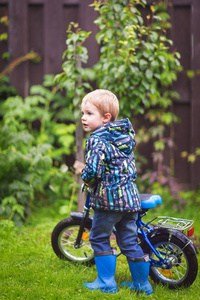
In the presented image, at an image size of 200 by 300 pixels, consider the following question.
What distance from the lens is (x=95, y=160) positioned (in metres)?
2.28

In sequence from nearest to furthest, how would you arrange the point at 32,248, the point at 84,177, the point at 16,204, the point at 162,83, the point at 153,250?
the point at 84,177 → the point at 153,250 → the point at 32,248 → the point at 16,204 → the point at 162,83

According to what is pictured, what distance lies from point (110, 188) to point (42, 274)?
896mm

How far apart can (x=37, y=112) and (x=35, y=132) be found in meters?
0.30

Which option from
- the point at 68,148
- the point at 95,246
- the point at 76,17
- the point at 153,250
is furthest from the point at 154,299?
the point at 76,17

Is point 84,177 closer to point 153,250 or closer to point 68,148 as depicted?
point 153,250

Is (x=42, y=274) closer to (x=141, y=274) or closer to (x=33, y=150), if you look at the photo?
(x=141, y=274)

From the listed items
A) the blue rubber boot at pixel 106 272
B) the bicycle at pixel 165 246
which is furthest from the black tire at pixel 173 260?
the blue rubber boot at pixel 106 272

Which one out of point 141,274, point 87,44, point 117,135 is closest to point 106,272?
point 141,274

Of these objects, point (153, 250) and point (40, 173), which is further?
point (40, 173)

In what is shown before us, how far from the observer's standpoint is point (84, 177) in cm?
232

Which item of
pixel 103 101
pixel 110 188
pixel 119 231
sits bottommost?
pixel 119 231

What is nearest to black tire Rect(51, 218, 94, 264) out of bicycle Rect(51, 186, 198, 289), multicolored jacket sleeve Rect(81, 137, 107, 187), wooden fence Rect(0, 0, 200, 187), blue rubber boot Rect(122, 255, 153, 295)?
bicycle Rect(51, 186, 198, 289)

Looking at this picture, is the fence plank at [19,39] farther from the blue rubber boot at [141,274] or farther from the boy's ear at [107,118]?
the blue rubber boot at [141,274]

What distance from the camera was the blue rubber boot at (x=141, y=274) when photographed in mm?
2402
